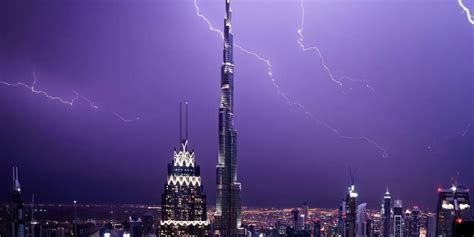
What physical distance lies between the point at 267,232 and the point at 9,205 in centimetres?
627

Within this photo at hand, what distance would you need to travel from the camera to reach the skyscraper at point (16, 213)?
243 inches

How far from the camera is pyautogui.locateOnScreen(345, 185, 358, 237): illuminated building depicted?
27.9 ft

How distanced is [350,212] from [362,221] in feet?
1.89

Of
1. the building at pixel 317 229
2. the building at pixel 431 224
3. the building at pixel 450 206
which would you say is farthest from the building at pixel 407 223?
the building at pixel 317 229

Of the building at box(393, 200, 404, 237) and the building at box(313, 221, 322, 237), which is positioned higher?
the building at box(393, 200, 404, 237)

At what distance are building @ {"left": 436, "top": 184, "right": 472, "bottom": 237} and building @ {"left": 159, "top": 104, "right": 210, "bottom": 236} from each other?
6.97 metres

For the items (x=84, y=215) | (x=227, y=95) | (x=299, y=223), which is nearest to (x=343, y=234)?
(x=299, y=223)

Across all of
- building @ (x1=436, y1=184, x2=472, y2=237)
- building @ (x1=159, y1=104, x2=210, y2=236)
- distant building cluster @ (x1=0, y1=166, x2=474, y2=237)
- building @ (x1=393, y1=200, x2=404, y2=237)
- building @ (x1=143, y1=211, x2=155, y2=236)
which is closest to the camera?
building @ (x1=436, y1=184, x2=472, y2=237)

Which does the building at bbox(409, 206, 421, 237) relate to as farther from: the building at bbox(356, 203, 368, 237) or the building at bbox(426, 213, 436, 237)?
the building at bbox(356, 203, 368, 237)

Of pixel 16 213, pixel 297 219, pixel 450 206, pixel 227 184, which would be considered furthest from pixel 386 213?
pixel 16 213

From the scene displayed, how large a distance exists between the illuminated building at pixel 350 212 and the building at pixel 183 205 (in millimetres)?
3762

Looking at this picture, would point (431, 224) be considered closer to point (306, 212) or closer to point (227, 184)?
point (306, 212)

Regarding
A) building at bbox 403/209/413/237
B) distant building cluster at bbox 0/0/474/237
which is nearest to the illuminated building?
distant building cluster at bbox 0/0/474/237

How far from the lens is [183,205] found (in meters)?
14.0
